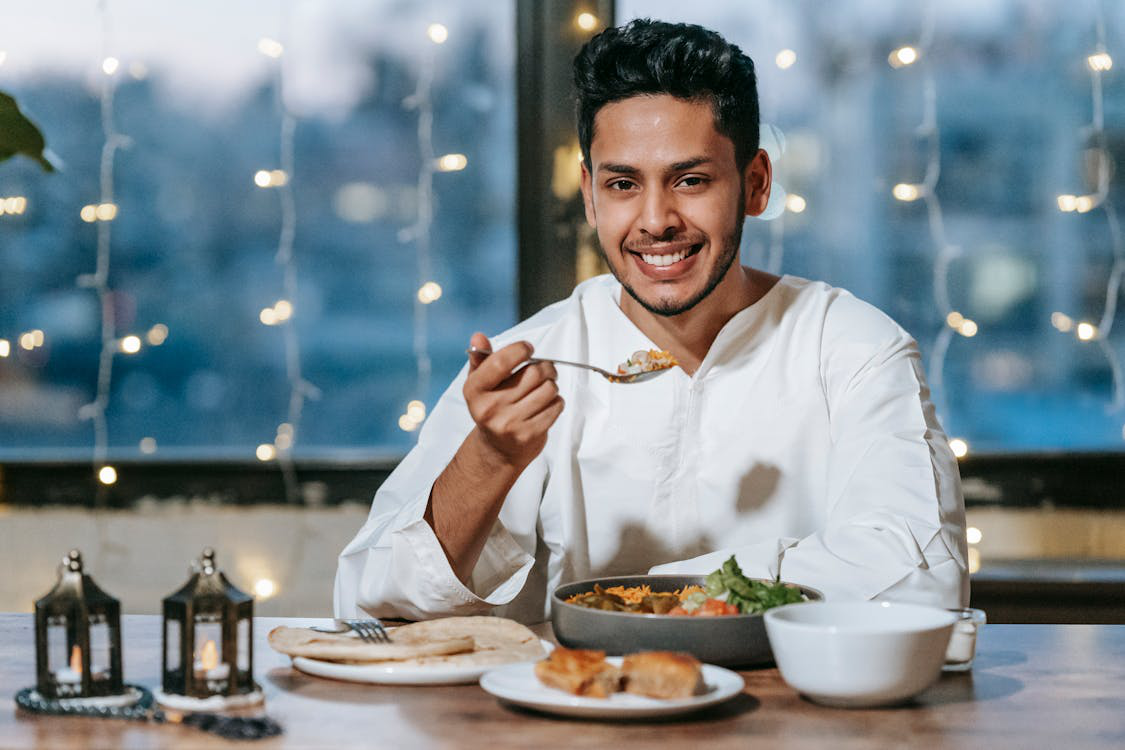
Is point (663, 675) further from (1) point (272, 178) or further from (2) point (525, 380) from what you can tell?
(1) point (272, 178)

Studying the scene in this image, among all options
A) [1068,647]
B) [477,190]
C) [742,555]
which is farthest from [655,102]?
[477,190]

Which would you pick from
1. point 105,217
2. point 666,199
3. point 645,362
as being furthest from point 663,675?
point 105,217

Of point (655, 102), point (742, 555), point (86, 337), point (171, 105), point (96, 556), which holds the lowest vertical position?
point (96, 556)

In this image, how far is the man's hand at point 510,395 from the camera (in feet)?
5.28

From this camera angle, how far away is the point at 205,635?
124 centimetres

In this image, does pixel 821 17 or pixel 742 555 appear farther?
pixel 821 17

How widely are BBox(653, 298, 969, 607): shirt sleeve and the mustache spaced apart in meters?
0.29

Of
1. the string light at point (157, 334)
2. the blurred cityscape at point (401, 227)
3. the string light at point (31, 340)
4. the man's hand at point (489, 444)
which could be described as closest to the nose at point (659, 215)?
the man's hand at point (489, 444)

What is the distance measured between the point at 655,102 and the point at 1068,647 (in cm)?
106

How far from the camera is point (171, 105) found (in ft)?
11.0

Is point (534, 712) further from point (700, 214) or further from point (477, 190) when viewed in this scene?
point (477, 190)

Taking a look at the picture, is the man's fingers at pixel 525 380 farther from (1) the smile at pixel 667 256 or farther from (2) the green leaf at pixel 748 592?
(1) the smile at pixel 667 256

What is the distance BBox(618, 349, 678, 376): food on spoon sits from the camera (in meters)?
2.03

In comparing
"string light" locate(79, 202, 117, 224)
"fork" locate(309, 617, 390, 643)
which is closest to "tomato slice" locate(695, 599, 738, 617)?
"fork" locate(309, 617, 390, 643)
